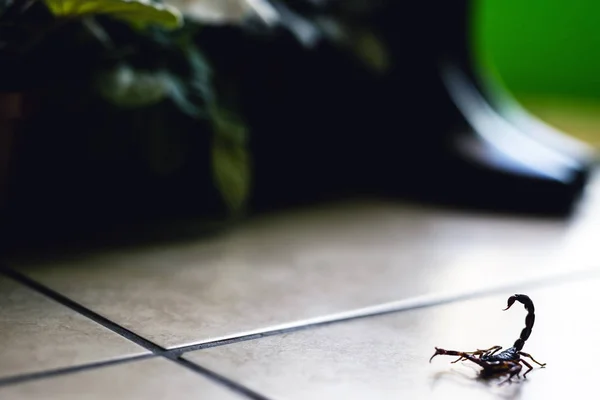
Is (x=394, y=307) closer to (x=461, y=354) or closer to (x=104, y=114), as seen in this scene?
(x=461, y=354)

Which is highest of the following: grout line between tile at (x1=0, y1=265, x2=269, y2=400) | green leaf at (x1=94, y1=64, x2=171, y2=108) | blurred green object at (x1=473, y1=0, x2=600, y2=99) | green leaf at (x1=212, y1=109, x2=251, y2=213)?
blurred green object at (x1=473, y1=0, x2=600, y2=99)

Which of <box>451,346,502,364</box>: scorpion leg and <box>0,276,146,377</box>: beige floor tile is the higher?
<box>451,346,502,364</box>: scorpion leg

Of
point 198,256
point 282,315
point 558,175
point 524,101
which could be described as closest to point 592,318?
point 282,315

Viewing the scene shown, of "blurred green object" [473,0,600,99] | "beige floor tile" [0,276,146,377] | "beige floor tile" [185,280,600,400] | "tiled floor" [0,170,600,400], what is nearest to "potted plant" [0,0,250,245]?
"tiled floor" [0,170,600,400]

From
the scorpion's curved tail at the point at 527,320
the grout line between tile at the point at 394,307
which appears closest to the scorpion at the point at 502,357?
the scorpion's curved tail at the point at 527,320

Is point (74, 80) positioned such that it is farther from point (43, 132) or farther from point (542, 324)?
point (542, 324)

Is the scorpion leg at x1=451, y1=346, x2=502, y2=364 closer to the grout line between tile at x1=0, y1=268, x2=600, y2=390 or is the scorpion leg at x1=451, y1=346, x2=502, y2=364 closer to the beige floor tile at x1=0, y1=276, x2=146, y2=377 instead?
the grout line between tile at x1=0, y1=268, x2=600, y2=390

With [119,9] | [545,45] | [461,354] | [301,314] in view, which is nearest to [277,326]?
[301,314]

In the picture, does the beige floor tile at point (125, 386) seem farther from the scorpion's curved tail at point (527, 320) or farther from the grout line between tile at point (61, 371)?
the scorpion's curved tail at point (527, 320)
